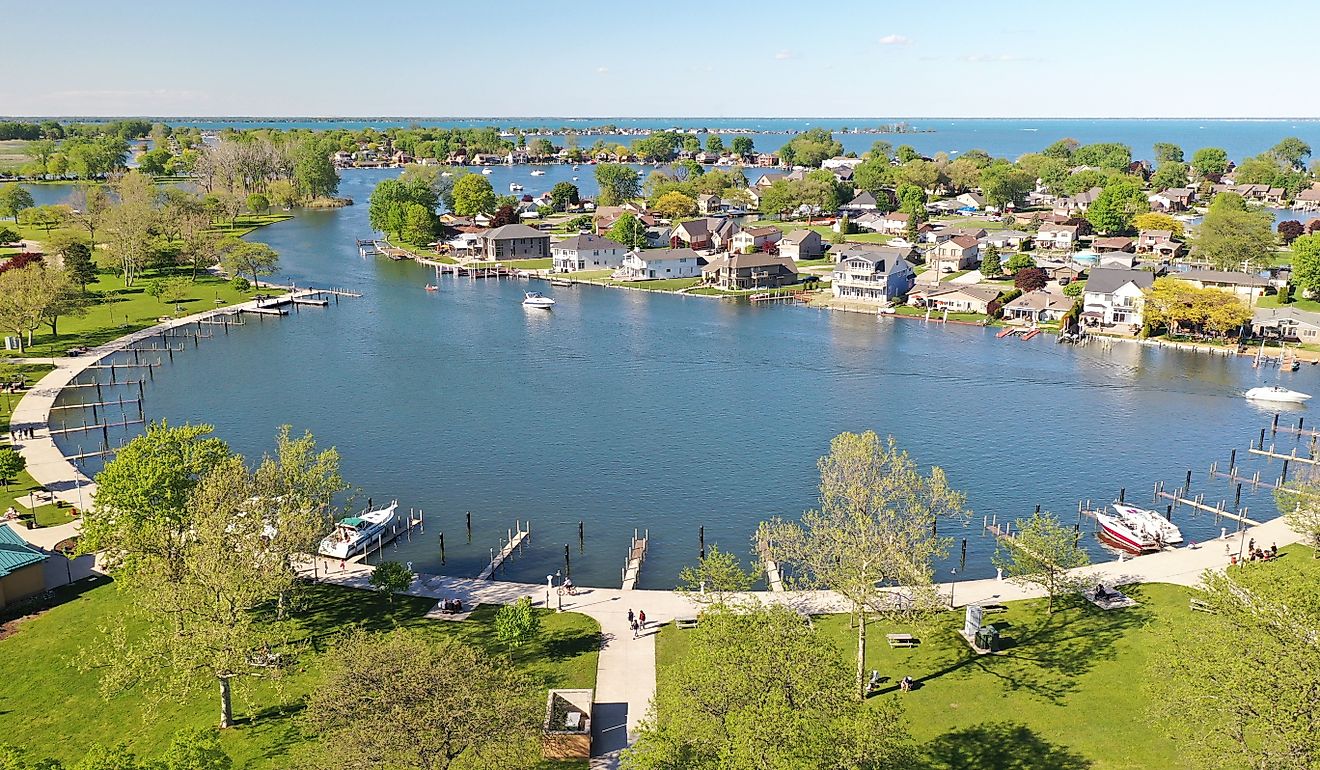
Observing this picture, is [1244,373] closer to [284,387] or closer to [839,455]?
[839,455]

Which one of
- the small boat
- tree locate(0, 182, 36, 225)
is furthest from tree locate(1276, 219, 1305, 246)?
tree locate(0, 182, 36, 225)

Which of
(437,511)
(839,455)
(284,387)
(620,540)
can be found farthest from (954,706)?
(284,387)

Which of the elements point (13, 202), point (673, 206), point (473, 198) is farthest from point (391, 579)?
point (13, 202)

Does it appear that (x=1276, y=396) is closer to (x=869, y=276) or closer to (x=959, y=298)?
(x=959, y=298)

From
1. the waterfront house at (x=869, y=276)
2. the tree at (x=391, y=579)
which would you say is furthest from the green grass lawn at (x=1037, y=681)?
the waterfront house at (x=869, y=276)

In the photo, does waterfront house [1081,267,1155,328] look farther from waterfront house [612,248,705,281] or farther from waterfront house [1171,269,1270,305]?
waterfront house [612,248,705,281]

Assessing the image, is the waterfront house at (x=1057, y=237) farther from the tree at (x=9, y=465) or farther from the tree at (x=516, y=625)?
the tree at (x=9, y=465)
